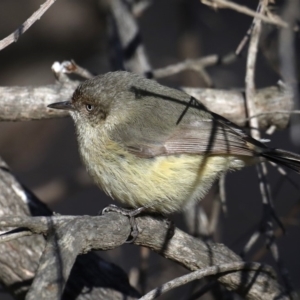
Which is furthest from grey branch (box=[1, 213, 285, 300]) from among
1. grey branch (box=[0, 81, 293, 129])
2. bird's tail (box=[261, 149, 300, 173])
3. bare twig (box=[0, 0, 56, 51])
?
grey branch (box=[0, 81, 293, 129])

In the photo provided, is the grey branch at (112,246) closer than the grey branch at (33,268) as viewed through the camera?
Yes

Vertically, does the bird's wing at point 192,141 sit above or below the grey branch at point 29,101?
below

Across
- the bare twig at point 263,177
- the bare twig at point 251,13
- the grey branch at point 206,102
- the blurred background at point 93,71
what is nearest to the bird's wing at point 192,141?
the bare twig at point 263,177

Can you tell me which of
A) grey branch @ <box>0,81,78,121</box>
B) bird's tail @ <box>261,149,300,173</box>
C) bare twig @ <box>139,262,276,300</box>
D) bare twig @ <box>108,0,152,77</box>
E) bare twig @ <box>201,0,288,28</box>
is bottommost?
bare twig @ <box>139,262,276,300</box>

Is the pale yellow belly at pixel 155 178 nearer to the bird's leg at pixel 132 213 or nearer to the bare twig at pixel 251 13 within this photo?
the bird's leg at pixel 132 213

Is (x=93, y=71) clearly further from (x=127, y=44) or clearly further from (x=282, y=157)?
(x=282, y=157)

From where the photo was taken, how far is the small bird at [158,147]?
455 centimetres

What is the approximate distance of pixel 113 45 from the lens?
6523 mm

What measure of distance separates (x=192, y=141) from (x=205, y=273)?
3.82 feet

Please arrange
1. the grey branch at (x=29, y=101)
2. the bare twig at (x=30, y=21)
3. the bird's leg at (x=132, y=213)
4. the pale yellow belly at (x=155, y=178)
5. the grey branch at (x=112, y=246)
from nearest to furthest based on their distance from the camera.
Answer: the grey branch at (x=112, y=246) < the bare twig at (x=30, y=21) < the bird's leg at (x=132, y=213) < the pale yellow belly at (x=155, y=178) < the grey branch at (x=29, y=101)

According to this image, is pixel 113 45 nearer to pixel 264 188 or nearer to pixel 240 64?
pixel 264 188

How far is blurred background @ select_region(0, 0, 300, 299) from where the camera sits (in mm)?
8445

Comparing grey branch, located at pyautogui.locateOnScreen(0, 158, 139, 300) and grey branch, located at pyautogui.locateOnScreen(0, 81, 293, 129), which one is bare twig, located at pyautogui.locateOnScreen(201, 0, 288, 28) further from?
grey branch, located at pyautogui.locateOnScreen(0, 158, 139, 300)

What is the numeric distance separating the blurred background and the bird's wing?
3.16m
